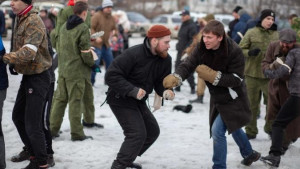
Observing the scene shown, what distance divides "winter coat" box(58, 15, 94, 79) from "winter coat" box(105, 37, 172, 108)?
57.5 inches

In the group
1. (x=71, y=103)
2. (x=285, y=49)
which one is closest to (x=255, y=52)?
(x=285, y=49)

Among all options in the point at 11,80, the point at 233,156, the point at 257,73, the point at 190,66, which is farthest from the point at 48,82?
the point at 11,80

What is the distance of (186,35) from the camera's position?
11.6 m

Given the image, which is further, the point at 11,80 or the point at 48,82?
the point at 11,80

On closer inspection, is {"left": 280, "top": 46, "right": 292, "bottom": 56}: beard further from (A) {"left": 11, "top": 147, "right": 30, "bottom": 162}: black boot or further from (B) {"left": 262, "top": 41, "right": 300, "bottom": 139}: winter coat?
(A) {"left": 11, "top": 147, "right": 30, "bottom": 162}: black boot

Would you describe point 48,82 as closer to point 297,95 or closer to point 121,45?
point 297,95

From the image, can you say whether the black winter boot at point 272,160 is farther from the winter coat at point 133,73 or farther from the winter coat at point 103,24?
the winter coat at point 103,24

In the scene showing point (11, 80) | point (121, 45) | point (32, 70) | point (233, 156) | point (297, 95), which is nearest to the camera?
point (32, 70)

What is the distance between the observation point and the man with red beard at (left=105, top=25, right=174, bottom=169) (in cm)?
507

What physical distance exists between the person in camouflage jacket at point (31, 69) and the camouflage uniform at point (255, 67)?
3377mm

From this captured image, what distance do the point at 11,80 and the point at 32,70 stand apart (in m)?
6.67

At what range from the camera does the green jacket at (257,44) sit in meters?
7.38

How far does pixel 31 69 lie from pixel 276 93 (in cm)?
327

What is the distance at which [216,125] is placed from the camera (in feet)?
18.3
